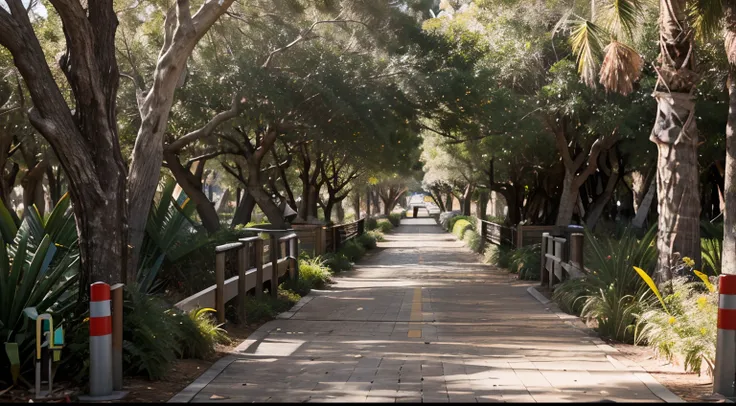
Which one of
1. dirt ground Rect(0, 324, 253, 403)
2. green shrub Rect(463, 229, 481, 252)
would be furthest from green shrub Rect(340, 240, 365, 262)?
dirt ground Rect(0, 324, 253, 403)

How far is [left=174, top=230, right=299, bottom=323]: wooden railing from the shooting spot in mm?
10602

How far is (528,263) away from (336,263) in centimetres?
584

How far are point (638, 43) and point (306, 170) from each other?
17.5 metres

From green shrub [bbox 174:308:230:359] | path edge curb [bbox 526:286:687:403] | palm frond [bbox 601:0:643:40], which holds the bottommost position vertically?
path edge curb [bbox 526:286:687:403]

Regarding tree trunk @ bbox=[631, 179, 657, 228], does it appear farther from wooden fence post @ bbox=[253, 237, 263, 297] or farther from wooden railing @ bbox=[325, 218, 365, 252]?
wooden fence post @ bbox=[253, 237, 263, 297]

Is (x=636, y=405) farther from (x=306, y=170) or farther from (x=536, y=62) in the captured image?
(x=306, y=170)

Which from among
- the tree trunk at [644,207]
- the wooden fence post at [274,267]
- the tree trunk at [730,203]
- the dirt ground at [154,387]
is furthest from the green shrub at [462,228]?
the dirt ground at [154,387]

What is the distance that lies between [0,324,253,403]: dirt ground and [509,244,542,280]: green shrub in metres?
12.8

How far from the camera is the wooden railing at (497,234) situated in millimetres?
28359

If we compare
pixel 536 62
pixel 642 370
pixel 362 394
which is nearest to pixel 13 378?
pixel 362 394

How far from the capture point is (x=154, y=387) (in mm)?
7344

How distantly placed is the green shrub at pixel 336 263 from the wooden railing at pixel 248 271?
616 centimetres

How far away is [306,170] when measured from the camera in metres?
35.2

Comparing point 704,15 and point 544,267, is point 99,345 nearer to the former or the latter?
point 704,15
